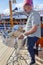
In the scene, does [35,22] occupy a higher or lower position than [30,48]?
higher

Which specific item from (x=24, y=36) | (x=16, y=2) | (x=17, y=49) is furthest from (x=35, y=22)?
(x=16, y=2)

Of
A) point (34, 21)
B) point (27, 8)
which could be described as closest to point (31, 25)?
point (34, 21)

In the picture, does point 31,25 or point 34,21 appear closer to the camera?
point 34,21

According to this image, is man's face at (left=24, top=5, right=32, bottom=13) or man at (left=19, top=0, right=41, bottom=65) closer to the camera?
man at (left=19, top=0, right=41, bottom=65)

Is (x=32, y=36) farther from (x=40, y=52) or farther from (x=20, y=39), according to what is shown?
(x=40, y=52)

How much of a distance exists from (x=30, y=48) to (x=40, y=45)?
1.18 metres

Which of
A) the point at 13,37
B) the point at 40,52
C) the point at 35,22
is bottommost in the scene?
the point at 40,52

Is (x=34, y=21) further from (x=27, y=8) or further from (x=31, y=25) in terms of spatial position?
(x=27, y=8)

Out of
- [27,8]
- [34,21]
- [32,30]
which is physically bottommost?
[32,30]

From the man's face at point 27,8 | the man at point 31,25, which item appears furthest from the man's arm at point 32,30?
the man's face at point 27,8

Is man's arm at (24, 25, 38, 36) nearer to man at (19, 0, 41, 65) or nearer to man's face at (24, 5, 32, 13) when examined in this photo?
man at (19, 0, 41, 65)

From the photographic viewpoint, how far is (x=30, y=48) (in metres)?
3.10

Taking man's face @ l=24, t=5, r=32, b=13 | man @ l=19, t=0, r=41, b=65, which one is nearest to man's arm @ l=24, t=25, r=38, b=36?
man @ l=19, t=0, r=41, b=65

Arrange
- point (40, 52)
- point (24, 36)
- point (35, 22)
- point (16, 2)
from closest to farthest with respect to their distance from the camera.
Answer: point (35, 22) < point (24, 36) < point (40, 52) < point (16, 2)
